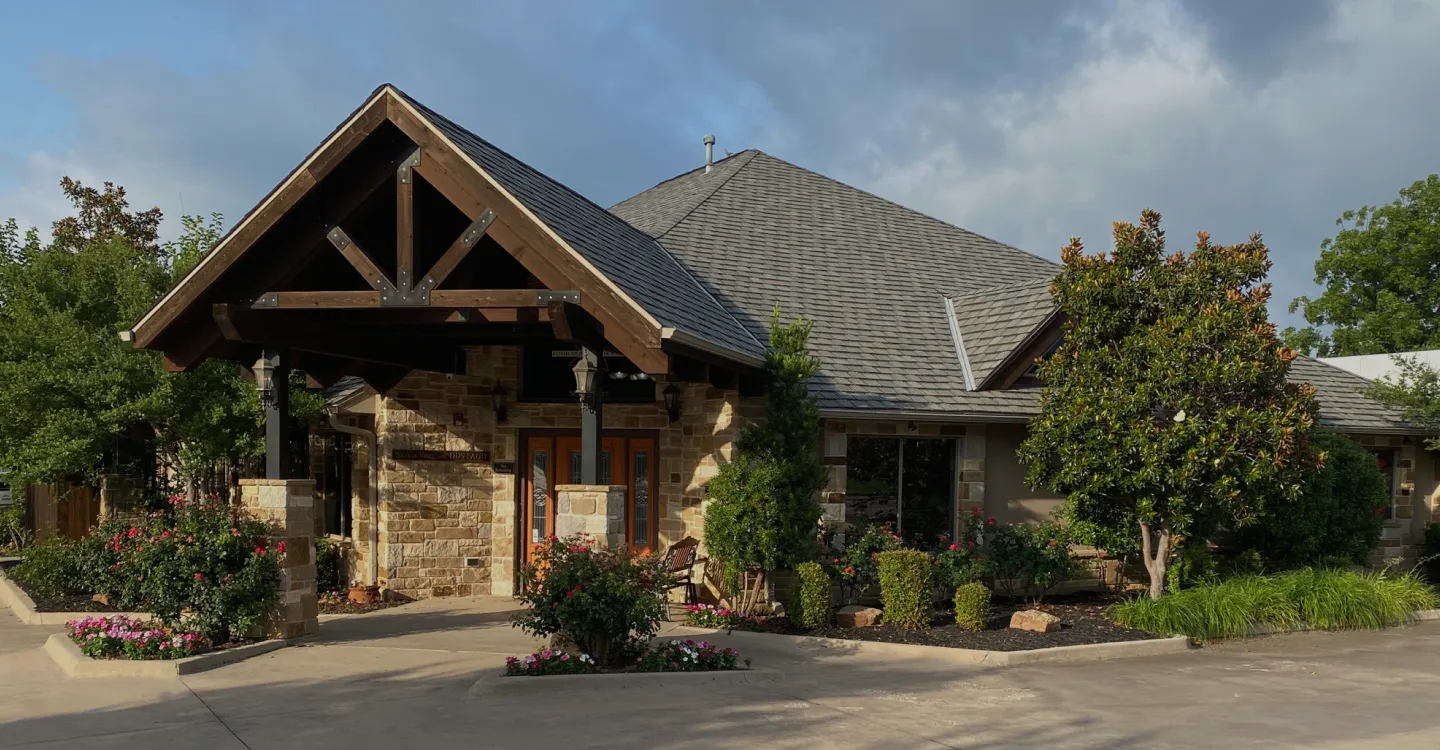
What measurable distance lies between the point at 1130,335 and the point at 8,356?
589 inches

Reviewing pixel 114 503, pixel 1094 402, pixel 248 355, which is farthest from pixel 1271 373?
pixel 114 503

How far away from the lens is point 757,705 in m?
7.66

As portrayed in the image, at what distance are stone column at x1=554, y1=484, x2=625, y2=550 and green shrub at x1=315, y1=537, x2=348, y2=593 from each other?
20.8 feet

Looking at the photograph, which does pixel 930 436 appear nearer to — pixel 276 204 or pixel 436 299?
pixel 436 299

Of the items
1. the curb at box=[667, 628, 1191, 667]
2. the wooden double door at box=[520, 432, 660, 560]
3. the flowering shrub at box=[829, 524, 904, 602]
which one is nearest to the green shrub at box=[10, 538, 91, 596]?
the wooden double door at box=[520, 432, 660, 560]

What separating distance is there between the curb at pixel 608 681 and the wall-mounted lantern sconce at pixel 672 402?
13.0 ft

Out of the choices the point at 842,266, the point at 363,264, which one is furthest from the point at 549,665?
the point at 842,266

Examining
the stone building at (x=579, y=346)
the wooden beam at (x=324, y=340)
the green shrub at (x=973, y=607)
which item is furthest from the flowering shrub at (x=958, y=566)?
the wooden beam at (x=324, y=340)

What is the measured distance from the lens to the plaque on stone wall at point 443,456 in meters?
13.0

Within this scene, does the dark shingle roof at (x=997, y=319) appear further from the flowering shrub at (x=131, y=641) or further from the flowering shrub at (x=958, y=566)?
the flowering shrub at (x=131, y=641)

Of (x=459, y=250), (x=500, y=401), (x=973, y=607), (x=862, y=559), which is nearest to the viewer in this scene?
(x=459, y=250)

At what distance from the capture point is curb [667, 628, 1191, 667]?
9516mm

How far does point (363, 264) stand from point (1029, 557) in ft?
25.4

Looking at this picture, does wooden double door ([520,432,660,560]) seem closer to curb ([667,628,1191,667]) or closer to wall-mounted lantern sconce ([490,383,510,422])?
wall-mounted lantern sconce ([490,383,510,422])
